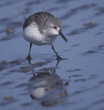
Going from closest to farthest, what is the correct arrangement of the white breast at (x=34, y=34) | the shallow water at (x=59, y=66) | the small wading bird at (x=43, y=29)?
the shallow water at (x=59, y=66) → the small wading bird at (x=43, y=29) → the white breast at (x=34, y=34)

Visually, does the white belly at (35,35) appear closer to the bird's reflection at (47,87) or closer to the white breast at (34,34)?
the white breast at (34,34)

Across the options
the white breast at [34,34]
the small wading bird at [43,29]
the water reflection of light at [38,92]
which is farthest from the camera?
the white breast at [34,34]

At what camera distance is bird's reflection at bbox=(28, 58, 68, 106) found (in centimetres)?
459

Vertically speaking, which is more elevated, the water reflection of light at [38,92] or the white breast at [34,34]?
the white breast at [34,34]

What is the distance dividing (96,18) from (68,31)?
1.32m

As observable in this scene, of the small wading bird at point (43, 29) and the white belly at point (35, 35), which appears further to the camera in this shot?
the white belly at point (35, 35)

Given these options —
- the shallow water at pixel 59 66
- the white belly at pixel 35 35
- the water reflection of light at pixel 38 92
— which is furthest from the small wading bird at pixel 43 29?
the water reflection of light at pixel 38 92

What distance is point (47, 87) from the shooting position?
16.4 feet

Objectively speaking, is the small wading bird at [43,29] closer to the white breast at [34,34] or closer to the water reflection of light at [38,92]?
the white breast at [34,34]

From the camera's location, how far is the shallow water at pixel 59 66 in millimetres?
4570

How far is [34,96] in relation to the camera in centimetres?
475

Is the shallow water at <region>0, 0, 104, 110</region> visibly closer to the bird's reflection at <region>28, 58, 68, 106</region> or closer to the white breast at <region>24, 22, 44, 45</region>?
the bird's reflection at <region>28, 58, 68, 106</region>

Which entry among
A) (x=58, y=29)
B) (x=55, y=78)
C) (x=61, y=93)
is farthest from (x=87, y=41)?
(x=61, y=93)

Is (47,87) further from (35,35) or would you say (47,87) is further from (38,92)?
(35,35)
